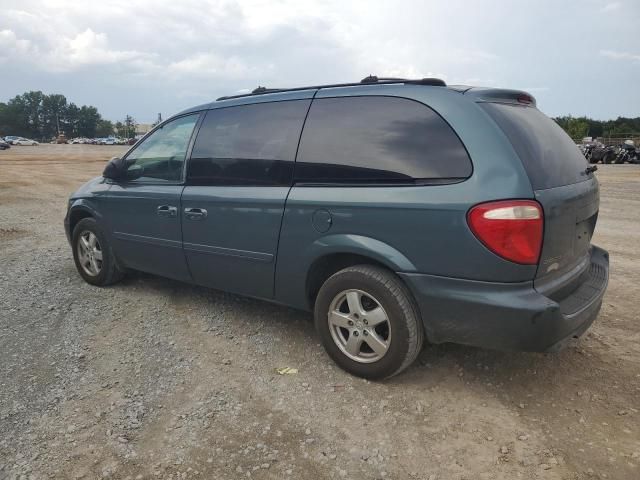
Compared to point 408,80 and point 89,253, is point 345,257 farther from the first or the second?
point 89,253

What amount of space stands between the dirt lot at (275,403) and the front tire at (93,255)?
45cm

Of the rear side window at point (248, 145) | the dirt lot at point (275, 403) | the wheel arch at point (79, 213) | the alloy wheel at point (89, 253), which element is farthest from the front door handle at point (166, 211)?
the alloy wheel at point (89, 253)

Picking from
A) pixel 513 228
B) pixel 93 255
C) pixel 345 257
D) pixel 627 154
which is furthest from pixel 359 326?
pixel 627 154

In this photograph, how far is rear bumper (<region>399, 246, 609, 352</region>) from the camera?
2557 millimetres

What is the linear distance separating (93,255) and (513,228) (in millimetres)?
3988

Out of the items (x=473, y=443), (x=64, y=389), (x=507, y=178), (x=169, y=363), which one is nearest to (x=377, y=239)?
(x=507, y=178)

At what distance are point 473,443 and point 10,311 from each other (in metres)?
3.92

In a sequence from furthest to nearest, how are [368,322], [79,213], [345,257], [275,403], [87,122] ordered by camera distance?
[87,122], [79,213], [345,257], [368,322], [275,403]

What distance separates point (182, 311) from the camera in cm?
435

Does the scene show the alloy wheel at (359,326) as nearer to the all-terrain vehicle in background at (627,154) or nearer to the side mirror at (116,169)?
the side mirror at (116,169)

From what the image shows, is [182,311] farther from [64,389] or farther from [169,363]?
[64,389]

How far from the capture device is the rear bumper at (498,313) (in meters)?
2.56

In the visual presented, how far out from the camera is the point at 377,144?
297 centimetres

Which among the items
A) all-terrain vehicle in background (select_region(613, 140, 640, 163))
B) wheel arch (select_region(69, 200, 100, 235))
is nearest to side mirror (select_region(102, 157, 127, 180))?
wheel arch (select_region(69, 200, 100, 235))
